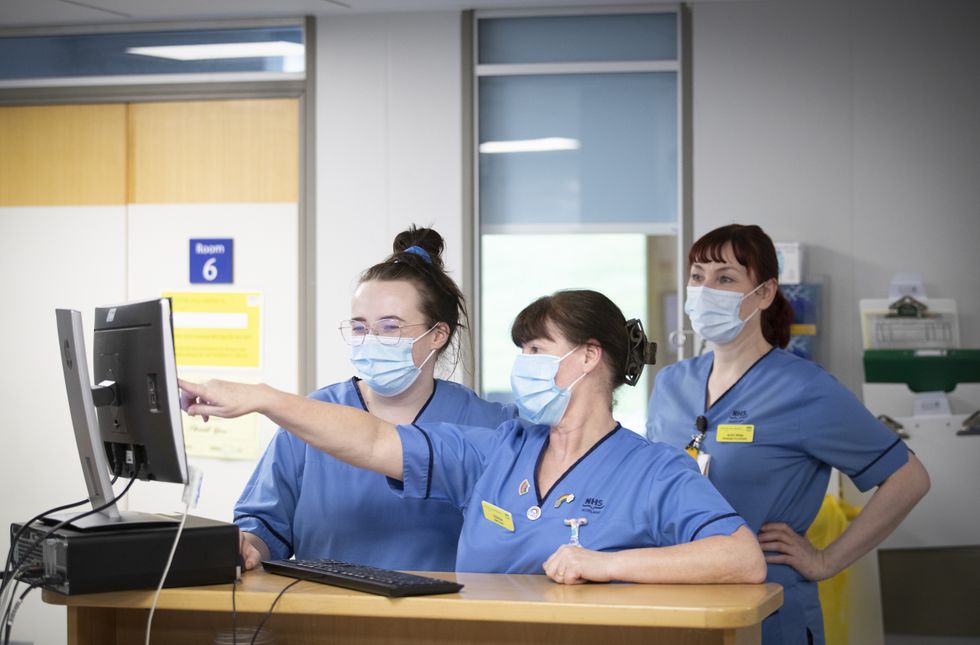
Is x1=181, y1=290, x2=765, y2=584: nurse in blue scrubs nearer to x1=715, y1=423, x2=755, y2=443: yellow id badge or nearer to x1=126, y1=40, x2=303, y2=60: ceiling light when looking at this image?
x1=715, y1=423, x2=755, y2=443: yellow id badge

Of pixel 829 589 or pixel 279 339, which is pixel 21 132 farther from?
pixel 829 589

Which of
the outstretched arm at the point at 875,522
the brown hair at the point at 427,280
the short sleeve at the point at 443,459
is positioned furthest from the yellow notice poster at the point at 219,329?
the outstretched arm at the point at 875,522

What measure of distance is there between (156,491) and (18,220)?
1349 mm

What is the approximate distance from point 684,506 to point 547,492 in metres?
0.27

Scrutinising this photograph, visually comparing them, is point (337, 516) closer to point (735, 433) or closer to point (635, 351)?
point (635, 351)

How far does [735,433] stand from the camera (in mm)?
2486

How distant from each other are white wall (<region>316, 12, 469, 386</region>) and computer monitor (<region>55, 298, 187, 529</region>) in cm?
237

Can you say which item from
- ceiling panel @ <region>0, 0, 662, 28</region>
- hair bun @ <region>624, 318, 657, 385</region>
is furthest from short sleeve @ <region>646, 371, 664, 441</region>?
ceiling panel @ <region>0, 0, 662, 28</region>

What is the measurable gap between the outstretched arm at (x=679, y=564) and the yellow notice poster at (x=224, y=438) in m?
2.81

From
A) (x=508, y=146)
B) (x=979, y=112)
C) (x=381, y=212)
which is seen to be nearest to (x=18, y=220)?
(x=381, y=212)

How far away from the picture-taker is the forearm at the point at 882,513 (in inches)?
96.8

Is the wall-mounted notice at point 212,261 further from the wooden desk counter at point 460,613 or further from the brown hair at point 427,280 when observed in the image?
the wooden desk counter at point 460,613

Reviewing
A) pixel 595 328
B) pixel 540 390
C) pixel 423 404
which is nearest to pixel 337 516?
pixel 423 404

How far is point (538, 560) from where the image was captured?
1929 mm
